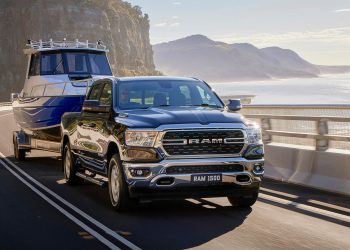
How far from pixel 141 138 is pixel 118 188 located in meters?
0.85

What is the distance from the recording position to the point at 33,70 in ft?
68.1

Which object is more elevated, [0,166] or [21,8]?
[21,8]

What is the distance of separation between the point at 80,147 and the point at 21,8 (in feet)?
526

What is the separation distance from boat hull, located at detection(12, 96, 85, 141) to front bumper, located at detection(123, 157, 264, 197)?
751cm

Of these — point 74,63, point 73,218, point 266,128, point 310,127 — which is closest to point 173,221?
point 73,218

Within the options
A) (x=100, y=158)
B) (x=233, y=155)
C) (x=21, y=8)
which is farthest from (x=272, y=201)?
(x=21, y=8)

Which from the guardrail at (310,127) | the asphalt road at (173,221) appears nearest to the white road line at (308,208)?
the asphalt road at (173,221)

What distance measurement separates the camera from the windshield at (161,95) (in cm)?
Answer: 1114

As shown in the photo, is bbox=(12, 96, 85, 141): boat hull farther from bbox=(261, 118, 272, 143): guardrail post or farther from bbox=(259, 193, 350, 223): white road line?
bbox=(259, 193, 350, 223): white road line

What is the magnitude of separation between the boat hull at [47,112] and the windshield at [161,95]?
5780mm

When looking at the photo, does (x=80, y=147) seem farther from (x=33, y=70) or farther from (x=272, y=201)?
(x=33, y=70)

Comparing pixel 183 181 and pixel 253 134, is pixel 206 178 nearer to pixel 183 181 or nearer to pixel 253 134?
pixel 183 181

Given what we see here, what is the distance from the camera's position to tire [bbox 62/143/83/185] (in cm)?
Answer: 1346

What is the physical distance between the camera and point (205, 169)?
9766mm
